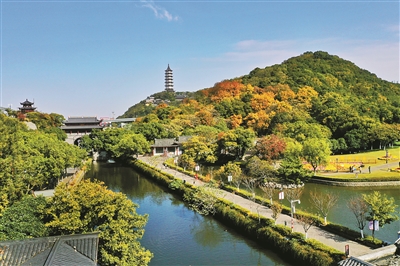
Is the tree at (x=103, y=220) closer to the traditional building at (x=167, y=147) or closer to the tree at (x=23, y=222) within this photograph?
the tree at (x=23, y=222)

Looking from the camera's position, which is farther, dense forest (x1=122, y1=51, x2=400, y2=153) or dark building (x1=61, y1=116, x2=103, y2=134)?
dark building (x1=61, y1=116, x2=103, y2=134)

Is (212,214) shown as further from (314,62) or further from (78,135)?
(314,62)

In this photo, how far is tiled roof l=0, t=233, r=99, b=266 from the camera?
29.1ft

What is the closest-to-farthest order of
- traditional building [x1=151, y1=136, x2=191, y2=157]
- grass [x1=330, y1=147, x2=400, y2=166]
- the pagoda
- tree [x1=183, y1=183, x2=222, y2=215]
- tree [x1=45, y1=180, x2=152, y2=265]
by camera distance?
1. tree [x1=45, y1=180, x2=152, y2=265]
2. tree [x1=183, y1=183, x2=222, y2=215]
3. grass [x1=330, y1=147, x2=400, y2=166]
4. traditional building [x1=151, y1=136, x2=191, y2=157]
5. the pagoda

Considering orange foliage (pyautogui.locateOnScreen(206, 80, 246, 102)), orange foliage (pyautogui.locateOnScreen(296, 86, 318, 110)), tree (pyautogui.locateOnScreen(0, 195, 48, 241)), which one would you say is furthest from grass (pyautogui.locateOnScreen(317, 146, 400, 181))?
orange foliage (pyautogui.locateOnScreen(206, 80, 246, 102))

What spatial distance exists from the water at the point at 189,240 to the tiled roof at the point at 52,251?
5608 millimetres

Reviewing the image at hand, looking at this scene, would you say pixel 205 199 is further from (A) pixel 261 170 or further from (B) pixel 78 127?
(B) pixel 78 127

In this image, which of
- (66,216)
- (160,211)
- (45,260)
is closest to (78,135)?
Result: (160,211)

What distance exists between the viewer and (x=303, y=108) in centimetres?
5100

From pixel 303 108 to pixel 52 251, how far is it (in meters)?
46.8

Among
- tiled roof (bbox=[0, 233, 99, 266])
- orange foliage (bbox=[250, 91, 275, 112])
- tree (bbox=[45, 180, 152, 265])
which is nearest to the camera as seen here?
tiled roof (bbox=[0, 233, 99, 266])

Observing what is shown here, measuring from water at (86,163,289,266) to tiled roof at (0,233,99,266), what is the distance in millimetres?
5608

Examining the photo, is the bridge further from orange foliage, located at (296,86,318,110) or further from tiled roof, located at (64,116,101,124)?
orange foliage, located at (296,86,318,110)

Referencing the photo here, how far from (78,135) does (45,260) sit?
4753 cm
